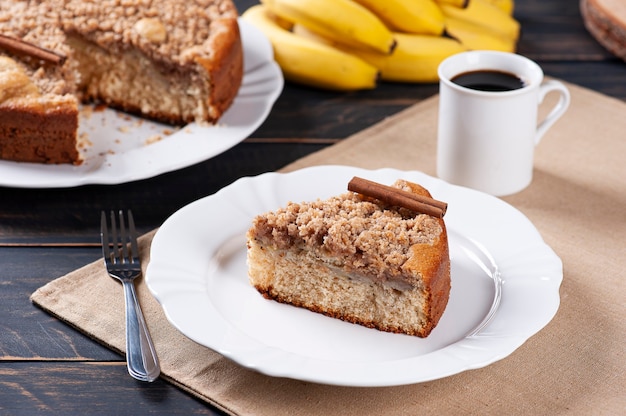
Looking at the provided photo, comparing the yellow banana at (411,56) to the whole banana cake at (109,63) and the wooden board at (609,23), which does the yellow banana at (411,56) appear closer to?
A: the whole banana cake at (109,63)

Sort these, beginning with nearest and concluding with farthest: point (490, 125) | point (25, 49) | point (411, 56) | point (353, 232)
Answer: point (353, 232) → point (490, 125) → point (25, 49) → point (411, 56)

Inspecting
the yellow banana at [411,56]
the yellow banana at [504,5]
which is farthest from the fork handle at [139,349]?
the yellow banana at [504,5]

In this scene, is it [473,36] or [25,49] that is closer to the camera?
[25,49]

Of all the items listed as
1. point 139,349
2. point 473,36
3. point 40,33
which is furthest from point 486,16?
point 139,349

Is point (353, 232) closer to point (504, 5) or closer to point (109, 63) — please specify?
point (109, 63)

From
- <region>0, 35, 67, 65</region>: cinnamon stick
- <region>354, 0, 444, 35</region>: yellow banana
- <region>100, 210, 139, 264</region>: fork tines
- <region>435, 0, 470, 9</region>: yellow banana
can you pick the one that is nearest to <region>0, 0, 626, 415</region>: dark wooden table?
<region>100, 210, 139, 264</region>: fork tines

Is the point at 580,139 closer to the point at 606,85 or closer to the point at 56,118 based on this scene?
the point at 606,85
